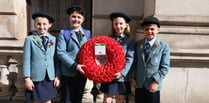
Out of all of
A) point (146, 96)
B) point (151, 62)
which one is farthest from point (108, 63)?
point (146, 96)

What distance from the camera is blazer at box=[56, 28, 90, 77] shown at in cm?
306

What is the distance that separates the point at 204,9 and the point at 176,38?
0.65m

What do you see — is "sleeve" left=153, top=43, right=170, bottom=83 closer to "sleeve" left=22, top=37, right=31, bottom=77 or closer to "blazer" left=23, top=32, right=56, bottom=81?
"blazer" left=23, top=32, right=56, bottom=81

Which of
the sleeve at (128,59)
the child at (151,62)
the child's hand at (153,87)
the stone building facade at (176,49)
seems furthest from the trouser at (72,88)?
the stone building facade at (176,49)

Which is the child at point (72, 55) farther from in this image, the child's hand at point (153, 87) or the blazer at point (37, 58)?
the child's hand at point (153, 87)

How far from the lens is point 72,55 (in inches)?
124

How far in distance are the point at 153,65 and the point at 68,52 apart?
1.01 metres

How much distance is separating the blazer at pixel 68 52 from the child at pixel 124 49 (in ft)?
1.34

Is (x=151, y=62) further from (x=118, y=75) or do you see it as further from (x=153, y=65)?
(x=118, y=75)

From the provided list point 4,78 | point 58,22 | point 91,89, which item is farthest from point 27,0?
point 91,89

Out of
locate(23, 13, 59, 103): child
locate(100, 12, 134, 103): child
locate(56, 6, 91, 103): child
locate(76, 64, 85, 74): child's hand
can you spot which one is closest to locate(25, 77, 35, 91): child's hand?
locate(23, 13, 59, 103): child

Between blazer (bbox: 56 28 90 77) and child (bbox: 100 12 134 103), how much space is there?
408 millimetres

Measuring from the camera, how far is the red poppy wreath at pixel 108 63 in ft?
9.99

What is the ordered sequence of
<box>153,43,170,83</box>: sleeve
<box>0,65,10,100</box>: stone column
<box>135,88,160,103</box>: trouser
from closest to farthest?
<box>153,43,170,83</box>: sleeve → <box>135,88,160,103</box>: trouser → <box>0,65,10,100</box>: stone column
